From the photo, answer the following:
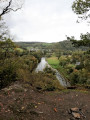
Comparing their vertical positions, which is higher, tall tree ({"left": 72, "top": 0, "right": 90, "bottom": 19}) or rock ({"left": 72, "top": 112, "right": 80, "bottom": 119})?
tall tree ({"left": 72, "top": 0, "right": 90, "bottom": 19})

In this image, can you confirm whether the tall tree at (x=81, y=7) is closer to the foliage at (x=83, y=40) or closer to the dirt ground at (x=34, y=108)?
the foliage at (x=83, y=40)

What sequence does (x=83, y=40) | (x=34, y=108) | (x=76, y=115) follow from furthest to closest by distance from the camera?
1. (x=83, y=40)
2. (x=34, y=108)
3. (x=76, y=115)

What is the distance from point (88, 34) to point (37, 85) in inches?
223

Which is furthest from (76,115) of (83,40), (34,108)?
(83,40)

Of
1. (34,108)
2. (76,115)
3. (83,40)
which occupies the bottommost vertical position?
(76,115)

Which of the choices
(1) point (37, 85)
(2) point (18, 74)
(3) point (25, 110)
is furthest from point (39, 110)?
(2) point (18, 74)

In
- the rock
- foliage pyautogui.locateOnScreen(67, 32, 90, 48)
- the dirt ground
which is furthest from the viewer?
foliage pyautogui.locateOnScreen(67, 32, 90, 48)

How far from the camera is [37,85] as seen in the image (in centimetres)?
879

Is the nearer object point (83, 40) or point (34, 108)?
point (34, 108)

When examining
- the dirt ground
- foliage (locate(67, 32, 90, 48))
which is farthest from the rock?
foliage (locate(67, 32, 90, 48))

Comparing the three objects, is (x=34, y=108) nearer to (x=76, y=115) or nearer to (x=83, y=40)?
(x=76, y=115)

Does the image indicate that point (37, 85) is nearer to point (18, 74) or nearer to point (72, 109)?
point (18, 74)

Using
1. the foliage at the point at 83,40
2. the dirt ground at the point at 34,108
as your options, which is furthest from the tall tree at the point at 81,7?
the dirt ground at the point at 34,108

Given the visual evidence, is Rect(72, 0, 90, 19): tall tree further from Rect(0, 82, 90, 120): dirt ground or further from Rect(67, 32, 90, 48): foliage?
Rect(0, 82, 90, 120): dirt ground
